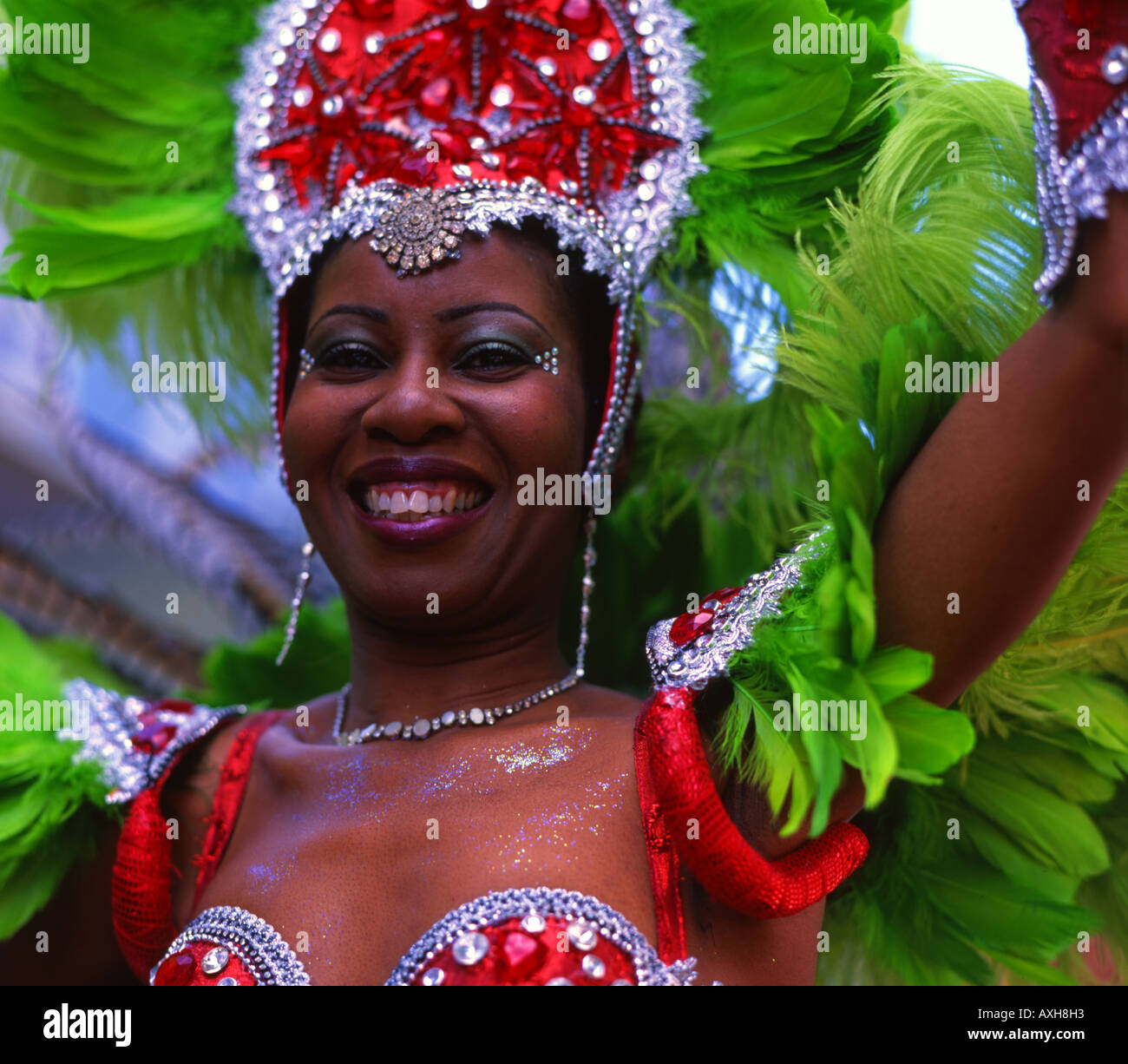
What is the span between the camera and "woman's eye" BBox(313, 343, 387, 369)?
1.87m

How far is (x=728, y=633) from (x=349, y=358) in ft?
2.30

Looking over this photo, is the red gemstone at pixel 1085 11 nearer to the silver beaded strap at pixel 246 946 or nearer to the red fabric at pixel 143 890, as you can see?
the silver beaded strap at pixel 246 946

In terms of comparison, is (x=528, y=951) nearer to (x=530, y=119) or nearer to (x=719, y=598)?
(x=719, y=598)

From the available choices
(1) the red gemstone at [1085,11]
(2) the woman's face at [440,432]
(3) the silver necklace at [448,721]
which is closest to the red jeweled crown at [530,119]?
(2) the woman's face at [440,432]

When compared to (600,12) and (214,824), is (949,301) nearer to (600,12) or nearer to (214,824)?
(600,12)

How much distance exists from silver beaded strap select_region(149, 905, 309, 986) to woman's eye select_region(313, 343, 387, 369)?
76 centimetres

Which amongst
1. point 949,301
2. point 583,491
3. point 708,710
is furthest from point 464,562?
point 949,301

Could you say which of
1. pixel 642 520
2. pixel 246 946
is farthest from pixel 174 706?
pixel 642 520

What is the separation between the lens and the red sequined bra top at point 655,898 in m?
1.49

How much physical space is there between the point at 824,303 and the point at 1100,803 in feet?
2.85

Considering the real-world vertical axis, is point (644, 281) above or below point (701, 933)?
above

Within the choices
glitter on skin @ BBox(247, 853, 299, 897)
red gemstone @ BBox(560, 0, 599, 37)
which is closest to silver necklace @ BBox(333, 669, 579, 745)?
glitter on skin @ BBox(247, 853, 299, 897)

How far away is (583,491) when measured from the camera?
1.95 m

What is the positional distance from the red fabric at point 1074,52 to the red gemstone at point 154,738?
1510 millimetres
